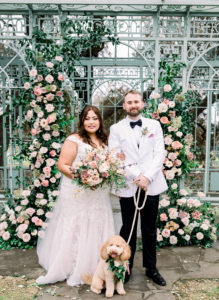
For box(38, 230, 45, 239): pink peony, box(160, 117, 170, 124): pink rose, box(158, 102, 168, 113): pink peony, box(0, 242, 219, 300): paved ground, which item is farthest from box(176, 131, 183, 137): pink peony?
box(38, 230, 45, 239): pink peony

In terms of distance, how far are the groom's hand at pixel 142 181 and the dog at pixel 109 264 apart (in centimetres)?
50

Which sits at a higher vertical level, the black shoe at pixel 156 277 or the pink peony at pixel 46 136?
the pink peony at pixel 46 136

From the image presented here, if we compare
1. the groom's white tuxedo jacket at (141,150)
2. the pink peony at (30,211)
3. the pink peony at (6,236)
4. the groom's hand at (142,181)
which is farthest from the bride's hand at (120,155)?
the pink peony at (6,236)

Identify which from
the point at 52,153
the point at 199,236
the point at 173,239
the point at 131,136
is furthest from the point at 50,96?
the point at 199,236

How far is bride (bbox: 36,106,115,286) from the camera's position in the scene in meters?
3.15

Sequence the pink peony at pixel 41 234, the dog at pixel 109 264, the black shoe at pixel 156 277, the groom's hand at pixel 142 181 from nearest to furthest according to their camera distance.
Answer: the dog at pixel 109 264 < the groom's hand at pixel 142 181 < the black shoe at pixel 156 277 < the pink peony at pixel 41 234

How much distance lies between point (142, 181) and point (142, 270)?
1.19m

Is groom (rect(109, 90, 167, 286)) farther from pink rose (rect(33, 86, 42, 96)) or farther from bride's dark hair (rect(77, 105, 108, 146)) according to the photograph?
pink rose (rect(33, 86, 42, 96))

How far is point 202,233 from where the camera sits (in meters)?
4.11

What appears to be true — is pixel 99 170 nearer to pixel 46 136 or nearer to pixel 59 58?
pixel 46 136

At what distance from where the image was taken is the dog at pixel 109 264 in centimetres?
271

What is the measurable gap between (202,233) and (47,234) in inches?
78.5

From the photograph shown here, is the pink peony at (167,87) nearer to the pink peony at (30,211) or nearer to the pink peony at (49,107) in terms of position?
the pink peony at (49,107)

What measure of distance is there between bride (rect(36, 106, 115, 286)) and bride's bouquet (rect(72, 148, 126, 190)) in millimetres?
274
